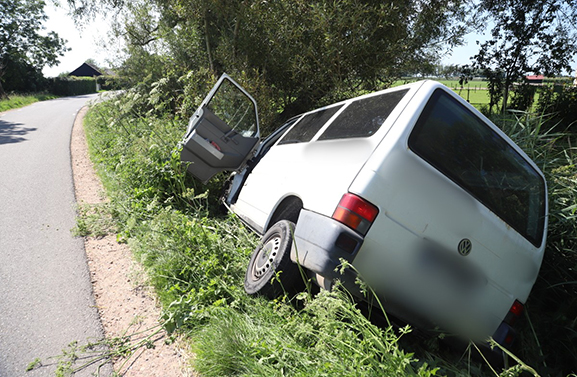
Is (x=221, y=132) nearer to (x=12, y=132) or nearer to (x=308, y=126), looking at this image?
(x=308, y=126)

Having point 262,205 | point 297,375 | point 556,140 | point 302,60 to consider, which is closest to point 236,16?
point 302,60

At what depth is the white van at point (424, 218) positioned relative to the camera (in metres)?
2.65

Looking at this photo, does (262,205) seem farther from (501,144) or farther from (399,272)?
(501,144)

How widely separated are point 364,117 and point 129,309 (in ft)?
8.79

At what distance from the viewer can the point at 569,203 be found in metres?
4.32

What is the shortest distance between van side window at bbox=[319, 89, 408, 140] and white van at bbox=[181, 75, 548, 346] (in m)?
0.02

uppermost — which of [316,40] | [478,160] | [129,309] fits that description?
[316,40]

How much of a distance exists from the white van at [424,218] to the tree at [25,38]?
45.4 m

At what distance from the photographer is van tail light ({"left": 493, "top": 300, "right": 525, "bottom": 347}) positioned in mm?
2852

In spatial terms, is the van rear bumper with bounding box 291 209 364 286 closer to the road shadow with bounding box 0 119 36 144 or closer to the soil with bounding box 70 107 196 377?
the soil with bounding box 70 107 196 377

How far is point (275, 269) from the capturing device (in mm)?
3135

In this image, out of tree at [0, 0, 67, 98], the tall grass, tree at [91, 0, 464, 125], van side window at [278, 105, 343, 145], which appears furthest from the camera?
tree at [0, 0, 67, 98]

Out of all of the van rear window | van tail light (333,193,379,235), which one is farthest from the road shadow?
the van rear window

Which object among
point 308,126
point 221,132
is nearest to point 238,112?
point 221,132
